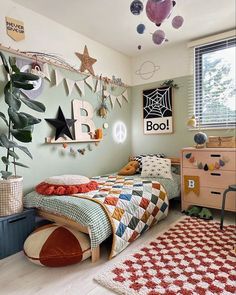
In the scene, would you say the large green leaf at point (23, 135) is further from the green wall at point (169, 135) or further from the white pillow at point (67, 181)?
the green wall at point (169, 135)

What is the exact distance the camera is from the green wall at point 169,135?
3322 millimetres

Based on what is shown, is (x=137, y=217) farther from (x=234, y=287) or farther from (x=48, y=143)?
(x=48, y=143)

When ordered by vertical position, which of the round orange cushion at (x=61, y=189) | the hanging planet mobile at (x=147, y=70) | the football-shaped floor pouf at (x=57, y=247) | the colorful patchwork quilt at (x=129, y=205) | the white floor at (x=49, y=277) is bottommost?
the white floor at (x=49, y=277)

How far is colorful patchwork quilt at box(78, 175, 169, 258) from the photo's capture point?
1.91 m

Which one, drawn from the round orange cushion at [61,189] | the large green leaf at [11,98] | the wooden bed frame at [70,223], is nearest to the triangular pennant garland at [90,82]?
the large green leaf at [11,98]

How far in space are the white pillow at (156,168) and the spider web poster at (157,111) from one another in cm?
60

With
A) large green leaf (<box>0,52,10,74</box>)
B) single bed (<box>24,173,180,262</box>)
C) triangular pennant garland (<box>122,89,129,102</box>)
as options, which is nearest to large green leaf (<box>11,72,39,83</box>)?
large green leaf (<box>0,52,10,74</box>)

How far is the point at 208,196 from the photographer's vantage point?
8.89ft

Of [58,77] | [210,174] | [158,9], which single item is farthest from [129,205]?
[58,77]

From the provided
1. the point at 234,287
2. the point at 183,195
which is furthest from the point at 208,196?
the point at 234,287

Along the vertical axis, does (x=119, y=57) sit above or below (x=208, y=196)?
above

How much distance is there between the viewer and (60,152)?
2754 mm

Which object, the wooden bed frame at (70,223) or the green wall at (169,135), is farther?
the green wall at (169,135)

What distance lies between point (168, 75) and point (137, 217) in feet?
7.43
